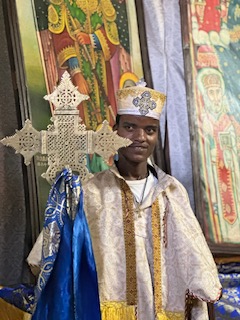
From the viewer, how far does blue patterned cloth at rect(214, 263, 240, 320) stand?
2.75m

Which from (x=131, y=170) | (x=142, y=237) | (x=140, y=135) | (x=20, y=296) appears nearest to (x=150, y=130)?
(x=140, y=135)

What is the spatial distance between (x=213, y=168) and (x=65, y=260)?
140 cm

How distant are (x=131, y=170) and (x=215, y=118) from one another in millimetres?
942

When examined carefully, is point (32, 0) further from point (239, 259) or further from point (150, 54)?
point (239, 259)

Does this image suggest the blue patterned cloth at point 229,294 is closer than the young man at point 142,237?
No

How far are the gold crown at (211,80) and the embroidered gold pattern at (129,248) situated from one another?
1.11 metres

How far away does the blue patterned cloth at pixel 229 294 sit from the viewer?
2754 mm

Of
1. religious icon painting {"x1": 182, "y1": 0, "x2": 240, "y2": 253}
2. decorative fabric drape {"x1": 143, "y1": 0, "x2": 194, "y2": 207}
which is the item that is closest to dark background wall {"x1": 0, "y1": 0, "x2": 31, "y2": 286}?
decorative fabric drape {"x1": 143, "y1": 0, "x2": 194, "y2": 207}

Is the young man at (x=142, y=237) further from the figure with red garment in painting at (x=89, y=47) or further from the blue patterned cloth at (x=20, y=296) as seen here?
the figure with red garment in painting at (x=89, y=47)

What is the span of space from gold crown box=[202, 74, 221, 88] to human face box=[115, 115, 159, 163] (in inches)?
34.9

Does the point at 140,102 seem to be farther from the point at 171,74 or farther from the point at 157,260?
the point at 171,74

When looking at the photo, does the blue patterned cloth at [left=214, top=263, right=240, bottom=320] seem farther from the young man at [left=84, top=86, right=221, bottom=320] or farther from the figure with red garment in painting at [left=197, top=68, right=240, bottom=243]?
the young man at [left=84, top=86, right=221, bottom=320]

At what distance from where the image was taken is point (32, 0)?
112 inches

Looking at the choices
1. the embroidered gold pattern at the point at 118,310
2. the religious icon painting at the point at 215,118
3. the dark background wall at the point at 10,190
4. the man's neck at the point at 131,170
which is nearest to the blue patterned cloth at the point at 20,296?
the dark background wall at the point at 10,190
